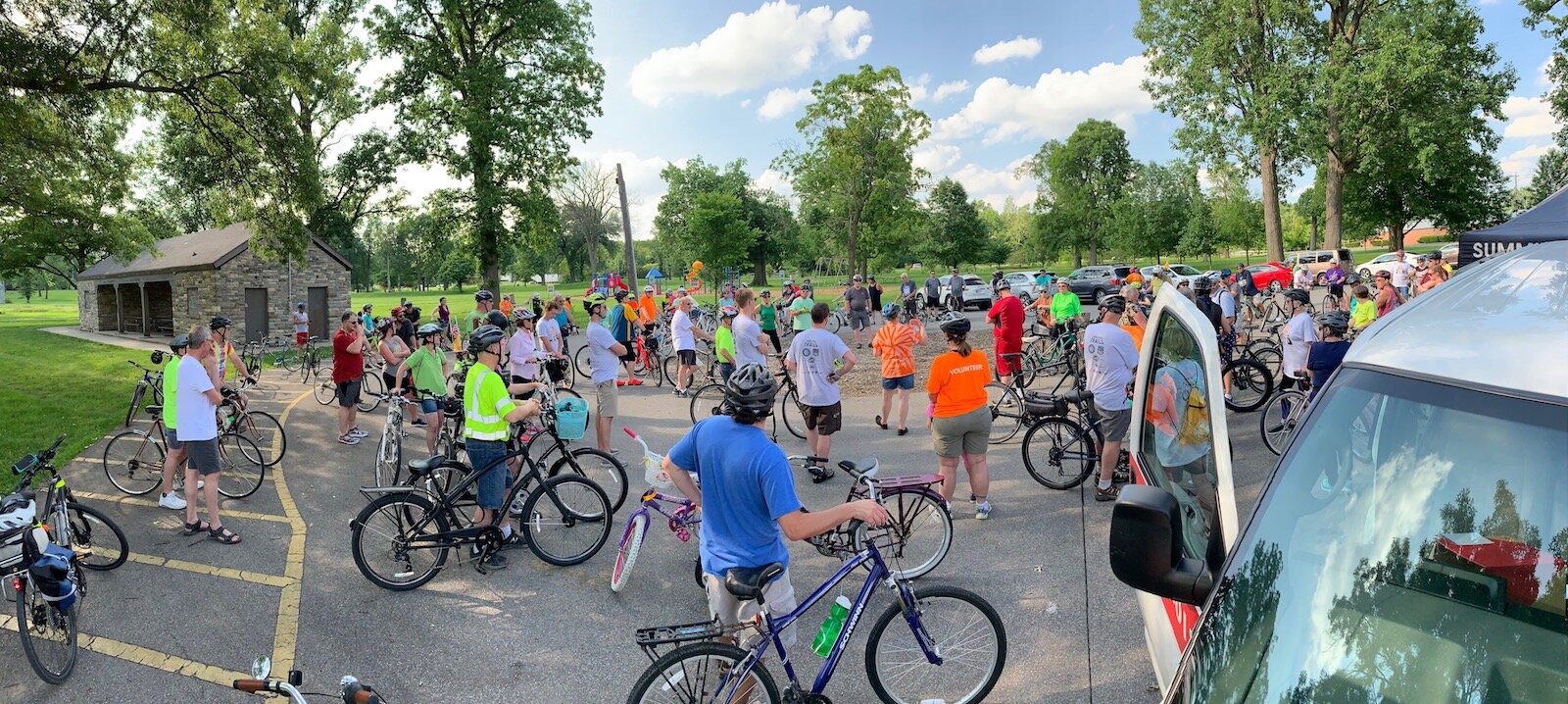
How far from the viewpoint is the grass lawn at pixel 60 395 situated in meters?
11.4

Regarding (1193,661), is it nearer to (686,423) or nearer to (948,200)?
(686,423)

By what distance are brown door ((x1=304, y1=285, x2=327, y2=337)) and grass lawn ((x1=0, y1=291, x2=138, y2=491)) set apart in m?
5.55

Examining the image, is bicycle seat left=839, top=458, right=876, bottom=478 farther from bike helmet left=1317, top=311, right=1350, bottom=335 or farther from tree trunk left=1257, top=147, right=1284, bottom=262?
tree trunk left=1257, top=147, right=1284, bottom=262

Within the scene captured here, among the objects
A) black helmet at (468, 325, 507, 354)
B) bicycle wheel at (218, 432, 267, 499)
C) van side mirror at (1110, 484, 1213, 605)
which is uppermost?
black helmet at (468, 325, 507, 354)

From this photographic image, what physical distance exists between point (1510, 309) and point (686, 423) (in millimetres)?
10427

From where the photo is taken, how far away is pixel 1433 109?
2898cm

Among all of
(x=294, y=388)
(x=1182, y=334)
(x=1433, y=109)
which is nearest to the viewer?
(x=1182, y=334)

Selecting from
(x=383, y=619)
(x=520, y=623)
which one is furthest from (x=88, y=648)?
(x=520, y=623)

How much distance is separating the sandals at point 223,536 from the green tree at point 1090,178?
66785 mm

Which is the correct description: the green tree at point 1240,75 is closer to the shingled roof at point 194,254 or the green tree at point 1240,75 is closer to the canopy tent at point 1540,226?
the canopy tent at point 1540,226

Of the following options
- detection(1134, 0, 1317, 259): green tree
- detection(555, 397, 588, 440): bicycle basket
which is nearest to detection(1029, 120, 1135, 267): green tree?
detection(1134, 0, 1317, 259): green tree

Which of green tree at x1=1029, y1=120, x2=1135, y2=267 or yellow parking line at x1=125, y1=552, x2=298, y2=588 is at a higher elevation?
green tree at x1=1029, y1=120, x2=1135, y2=267

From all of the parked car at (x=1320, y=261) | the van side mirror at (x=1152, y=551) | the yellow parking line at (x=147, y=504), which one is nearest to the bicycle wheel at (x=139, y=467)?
the yellow parking line at (x=147, y=504)

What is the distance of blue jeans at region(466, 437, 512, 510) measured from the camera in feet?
20.3
